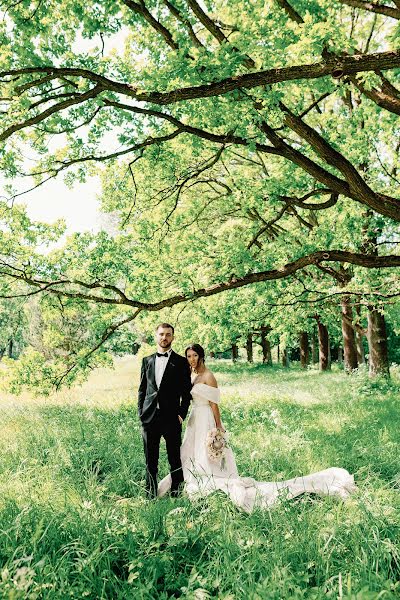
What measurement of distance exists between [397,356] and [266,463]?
5226 centimetres

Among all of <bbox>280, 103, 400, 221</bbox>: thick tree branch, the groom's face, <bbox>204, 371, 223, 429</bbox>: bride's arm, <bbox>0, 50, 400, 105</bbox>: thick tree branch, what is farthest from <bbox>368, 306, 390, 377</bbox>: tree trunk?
<bbox>0, 50, 400, 105</bbox>: thick tree branch

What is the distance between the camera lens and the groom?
6539mm

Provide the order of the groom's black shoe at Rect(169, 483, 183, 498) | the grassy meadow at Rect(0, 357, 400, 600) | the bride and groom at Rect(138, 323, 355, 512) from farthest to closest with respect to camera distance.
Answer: the groom's black shoe at Rect(169, 483, 183, 498)
the bride and groom at Rect(138, 323, 355, 512)
the grassy meadow at Rect(0, 357, 400, 600)

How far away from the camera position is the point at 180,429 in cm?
675

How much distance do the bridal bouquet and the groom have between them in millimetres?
454

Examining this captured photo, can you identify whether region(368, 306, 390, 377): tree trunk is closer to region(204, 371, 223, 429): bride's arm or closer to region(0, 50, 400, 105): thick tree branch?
region(204, 371, 223, 429): bride's arm

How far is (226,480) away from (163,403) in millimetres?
1365

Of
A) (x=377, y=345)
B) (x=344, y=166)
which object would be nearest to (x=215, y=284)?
(x=344, y=166)

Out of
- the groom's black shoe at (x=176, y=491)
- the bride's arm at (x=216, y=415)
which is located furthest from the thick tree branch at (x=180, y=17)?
the groom's black shoe at (x=176, y=491)

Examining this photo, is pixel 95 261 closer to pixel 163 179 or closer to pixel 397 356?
pixel 163 179

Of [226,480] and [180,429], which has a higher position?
[180,429]

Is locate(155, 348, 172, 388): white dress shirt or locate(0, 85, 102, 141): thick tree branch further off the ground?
locate(0, 85, 102, 141): thick tree branch

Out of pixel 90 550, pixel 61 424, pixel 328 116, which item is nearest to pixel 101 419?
pixel 61 424

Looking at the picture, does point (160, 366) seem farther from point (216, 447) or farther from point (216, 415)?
point (216, 447)
